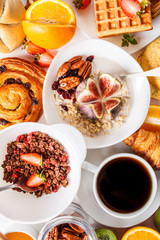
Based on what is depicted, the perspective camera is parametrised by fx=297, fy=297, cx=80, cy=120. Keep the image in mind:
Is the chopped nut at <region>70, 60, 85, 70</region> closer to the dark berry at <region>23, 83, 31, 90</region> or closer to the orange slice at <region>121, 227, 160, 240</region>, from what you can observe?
the dark berry at <region>23, 83, 31, 90</region>

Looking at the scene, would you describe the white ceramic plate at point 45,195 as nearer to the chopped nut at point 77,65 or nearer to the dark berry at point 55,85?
the dark berry at point 55,85

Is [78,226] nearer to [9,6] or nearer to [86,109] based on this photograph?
[86,109]

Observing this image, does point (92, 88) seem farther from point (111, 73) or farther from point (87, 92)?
point (111, 73)

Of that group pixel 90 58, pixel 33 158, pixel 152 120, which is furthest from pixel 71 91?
pixel 152 120

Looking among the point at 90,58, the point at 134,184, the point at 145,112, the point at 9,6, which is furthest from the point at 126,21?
the point at 134,184

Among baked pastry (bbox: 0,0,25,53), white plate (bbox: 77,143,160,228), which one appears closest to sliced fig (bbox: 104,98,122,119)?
white plate (bbox: 77,143,160,228)

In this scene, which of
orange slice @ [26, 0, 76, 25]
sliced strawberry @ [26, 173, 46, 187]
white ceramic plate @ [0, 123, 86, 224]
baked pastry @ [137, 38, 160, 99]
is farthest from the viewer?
baked pastry @ [137, 38, 160, 99]

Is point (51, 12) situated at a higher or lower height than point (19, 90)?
higher
